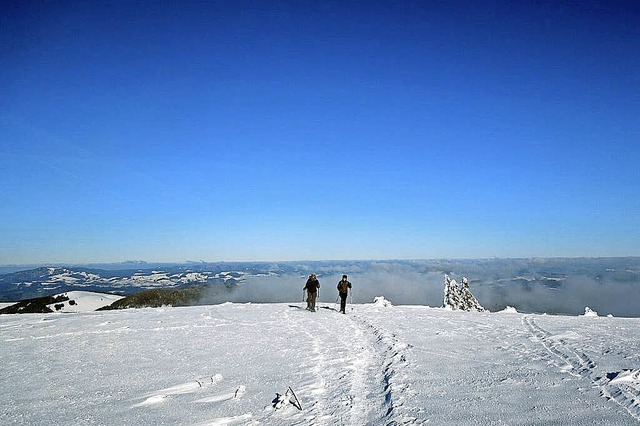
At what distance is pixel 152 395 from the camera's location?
822cm

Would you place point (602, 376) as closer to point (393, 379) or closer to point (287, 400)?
point (393, 379)

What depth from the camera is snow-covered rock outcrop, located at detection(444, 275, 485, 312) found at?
123 ft

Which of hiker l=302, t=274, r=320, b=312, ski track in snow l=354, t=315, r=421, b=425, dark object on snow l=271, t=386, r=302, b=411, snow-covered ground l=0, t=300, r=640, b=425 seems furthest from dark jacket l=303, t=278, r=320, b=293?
dark object on snow l=271, t=386, r=302, b=411

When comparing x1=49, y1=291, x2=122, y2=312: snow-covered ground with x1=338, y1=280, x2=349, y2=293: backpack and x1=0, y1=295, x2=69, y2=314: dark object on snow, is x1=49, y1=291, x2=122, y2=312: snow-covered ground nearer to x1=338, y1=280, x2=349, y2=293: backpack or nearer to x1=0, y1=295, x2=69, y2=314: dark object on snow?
x1=0, y1=295, x2=69, y2=314: dark object on snow

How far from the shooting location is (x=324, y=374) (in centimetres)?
938

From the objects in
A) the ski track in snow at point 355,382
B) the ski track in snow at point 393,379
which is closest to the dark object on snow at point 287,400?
the ski track in snow at point 355,382

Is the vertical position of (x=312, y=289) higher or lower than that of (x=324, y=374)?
higher

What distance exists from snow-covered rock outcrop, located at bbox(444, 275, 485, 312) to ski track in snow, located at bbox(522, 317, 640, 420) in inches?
1031

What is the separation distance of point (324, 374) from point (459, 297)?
32623 mm

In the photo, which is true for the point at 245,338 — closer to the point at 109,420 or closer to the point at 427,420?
the point at 109,420

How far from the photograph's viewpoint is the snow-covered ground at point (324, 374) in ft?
22.2

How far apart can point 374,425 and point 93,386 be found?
687 centimetres

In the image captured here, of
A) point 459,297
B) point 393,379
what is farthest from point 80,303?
point 393,379

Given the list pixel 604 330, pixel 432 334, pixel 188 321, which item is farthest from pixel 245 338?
pixel 604 330
